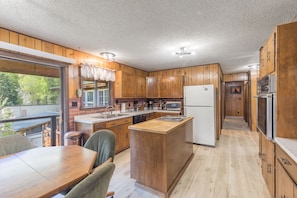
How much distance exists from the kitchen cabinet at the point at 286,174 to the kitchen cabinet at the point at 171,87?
339cm

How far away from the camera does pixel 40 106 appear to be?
113 inches

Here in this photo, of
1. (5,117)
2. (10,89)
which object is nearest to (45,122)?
(5,117)

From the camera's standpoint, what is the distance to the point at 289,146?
4.19 feet

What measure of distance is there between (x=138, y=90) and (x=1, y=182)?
3.93 metres

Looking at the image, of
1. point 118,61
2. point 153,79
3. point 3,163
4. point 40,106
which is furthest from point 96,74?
point 3,163

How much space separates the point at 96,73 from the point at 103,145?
7.21 ft

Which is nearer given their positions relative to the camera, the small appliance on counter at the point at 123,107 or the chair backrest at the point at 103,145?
the chair backrest at the point at 103,145

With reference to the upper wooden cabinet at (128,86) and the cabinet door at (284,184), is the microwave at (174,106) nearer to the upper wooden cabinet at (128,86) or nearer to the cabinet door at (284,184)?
the upper wooden cabinet at (128,86)

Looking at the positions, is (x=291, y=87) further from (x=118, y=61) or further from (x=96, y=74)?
(x=118, y=61)

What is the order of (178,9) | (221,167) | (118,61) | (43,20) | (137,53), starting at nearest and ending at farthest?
(178,9), (43,20), (221,167), (137,53), (118,61)

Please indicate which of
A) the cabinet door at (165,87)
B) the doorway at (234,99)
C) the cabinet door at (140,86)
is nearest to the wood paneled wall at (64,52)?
the cabinet door at (140,86)

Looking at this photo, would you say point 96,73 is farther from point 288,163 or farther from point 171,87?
point 288,163

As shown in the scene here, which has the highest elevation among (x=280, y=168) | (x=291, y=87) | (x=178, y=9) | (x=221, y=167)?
(x=178, y=9)

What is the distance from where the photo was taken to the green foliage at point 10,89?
233cm
